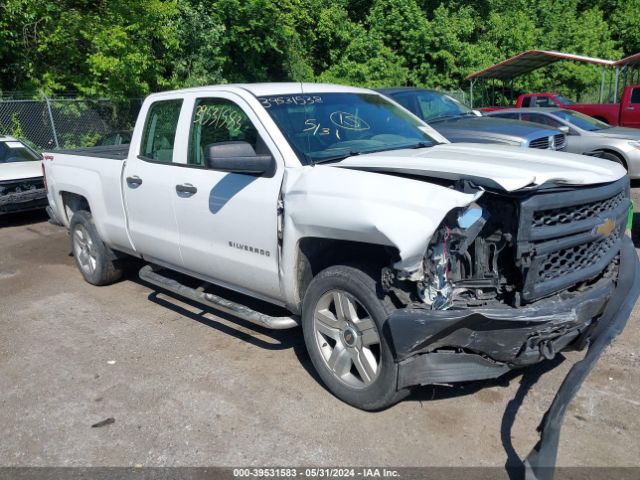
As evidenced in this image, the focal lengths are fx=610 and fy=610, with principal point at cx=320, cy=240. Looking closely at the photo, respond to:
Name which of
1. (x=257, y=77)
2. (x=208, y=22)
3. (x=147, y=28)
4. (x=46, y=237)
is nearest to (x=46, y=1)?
(x=147, y=28)

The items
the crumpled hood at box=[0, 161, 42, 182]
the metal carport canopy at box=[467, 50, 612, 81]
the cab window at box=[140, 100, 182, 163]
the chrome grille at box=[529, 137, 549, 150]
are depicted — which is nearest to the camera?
the cab window at box=[140, 100, 182, 163]

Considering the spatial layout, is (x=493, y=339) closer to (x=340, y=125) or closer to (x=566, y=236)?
(x=566, y=236)

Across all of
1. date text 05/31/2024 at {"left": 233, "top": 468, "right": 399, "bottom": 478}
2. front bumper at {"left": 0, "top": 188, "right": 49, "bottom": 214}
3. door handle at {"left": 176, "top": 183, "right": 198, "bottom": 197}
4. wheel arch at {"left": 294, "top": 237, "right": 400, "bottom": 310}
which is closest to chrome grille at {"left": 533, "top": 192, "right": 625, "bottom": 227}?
wheel arch at {"left": 294, "top": 237, "right": 400, "bottom": 310}

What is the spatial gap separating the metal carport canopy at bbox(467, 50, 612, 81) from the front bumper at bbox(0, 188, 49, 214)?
1725 centimetres

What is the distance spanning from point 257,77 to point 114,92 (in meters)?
4.75

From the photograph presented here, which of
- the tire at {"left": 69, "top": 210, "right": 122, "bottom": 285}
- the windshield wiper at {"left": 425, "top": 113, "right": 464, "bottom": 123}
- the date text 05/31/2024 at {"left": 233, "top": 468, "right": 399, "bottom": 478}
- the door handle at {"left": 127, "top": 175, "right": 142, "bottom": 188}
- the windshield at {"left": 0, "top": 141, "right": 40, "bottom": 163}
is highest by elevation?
the door handle at {"left": 127, "top": 175, "right": 142, "bottom": 188}

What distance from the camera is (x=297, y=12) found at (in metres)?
19.2

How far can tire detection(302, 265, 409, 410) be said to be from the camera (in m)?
3.41

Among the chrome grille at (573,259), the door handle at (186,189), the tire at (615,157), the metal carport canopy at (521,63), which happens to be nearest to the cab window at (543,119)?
the tire at (615,157)

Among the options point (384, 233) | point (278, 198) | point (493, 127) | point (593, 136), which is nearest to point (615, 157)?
point (593, 136)

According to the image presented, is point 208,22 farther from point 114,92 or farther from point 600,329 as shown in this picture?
point 600,329

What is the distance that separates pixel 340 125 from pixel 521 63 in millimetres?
20667

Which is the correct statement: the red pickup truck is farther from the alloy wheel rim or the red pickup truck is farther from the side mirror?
the alloy wheel rim

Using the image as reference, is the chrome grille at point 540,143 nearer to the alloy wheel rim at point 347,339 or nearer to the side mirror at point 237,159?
the side mirror at point 237,159
